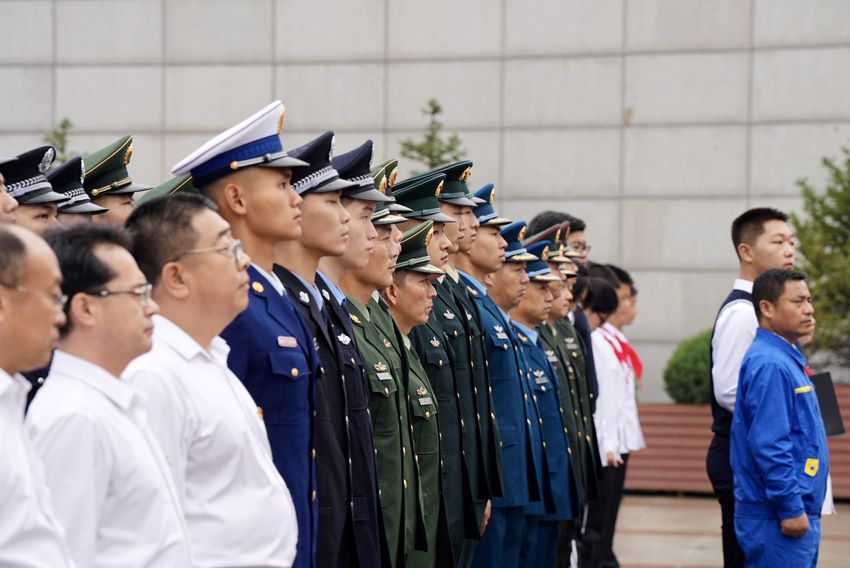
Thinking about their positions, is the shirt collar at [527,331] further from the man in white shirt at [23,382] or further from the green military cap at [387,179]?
the man in white shirt at [23,382]

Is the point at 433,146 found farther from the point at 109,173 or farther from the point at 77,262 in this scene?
the point at 77,262

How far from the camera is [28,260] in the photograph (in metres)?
2.62

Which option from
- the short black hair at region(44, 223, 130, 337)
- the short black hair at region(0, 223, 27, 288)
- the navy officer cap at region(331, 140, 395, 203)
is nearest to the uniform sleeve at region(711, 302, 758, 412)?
the navy officer cap at region(331, 140, 395, 203)

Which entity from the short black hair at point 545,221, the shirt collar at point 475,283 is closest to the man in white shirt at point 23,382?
the shirt collar at point 475,283

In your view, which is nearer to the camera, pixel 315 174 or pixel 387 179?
pixel 315 174

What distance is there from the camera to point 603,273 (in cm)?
1065

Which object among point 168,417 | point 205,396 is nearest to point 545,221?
point 205,396

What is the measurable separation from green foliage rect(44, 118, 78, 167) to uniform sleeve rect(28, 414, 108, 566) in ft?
38.0

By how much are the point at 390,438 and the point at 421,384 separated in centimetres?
50

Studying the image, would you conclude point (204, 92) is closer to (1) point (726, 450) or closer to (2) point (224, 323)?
(1) point (726, 450)

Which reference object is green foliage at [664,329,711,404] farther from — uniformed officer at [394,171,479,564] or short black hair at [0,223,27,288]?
short black hair at [0,223,27,288]

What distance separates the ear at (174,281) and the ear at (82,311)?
476mm

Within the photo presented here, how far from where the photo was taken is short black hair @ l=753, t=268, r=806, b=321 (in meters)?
6.58

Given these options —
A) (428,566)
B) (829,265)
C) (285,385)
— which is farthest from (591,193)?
(285,385)
